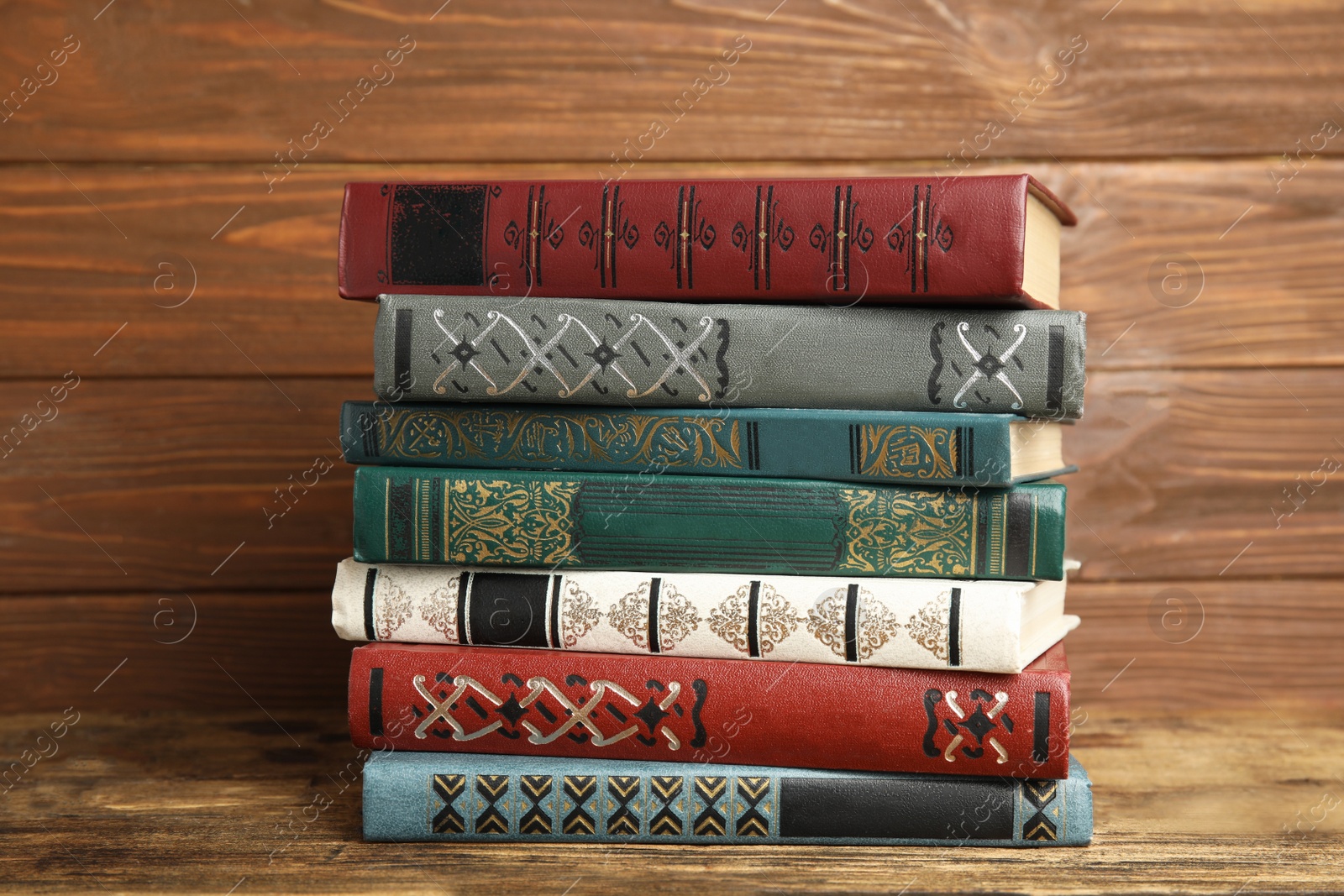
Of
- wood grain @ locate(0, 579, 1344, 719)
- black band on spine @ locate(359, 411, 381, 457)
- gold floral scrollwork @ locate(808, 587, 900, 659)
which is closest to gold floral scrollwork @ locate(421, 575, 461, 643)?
black band on spine @ locate(359, 411, 381, 457)

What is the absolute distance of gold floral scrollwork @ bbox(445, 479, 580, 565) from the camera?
0.65 m

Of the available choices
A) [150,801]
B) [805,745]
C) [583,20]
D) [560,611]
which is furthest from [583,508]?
[583,20]

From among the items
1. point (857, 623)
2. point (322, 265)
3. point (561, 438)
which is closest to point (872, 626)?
point (857, 623)

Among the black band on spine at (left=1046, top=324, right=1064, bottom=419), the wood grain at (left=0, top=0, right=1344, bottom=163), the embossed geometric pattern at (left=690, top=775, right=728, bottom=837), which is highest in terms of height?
the wood grain at (left=0, top=0, right=1344, bottom=163)

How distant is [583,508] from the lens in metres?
0.65

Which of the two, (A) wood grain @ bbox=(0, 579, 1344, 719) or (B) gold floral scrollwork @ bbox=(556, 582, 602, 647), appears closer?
(B) gold floral scrollwork @ bbox=(556, 582, 602, 647)

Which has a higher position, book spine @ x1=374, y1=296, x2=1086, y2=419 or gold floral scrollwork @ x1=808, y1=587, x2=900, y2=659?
book spine @ x1=374, y1=296, x2=1086, y2=419

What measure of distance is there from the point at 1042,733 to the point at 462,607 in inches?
13.7

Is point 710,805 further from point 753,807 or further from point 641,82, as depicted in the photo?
point 641,82

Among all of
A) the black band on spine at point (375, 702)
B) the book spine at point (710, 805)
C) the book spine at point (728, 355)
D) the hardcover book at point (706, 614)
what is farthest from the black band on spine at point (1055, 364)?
→ the black band on spine at point (375, 702)

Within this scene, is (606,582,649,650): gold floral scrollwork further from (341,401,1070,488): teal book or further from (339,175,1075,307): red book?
(339,175,1075,307): red book

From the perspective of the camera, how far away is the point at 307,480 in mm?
941

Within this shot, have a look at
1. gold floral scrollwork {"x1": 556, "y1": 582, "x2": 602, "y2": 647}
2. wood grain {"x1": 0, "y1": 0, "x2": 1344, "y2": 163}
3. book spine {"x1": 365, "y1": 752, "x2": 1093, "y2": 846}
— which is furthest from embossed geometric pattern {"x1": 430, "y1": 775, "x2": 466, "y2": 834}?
wood grain {"x1": 0, "y1": 0, "x2": 1344, "y2": 163}

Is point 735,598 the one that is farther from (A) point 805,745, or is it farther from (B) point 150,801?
(B) point 150,801
